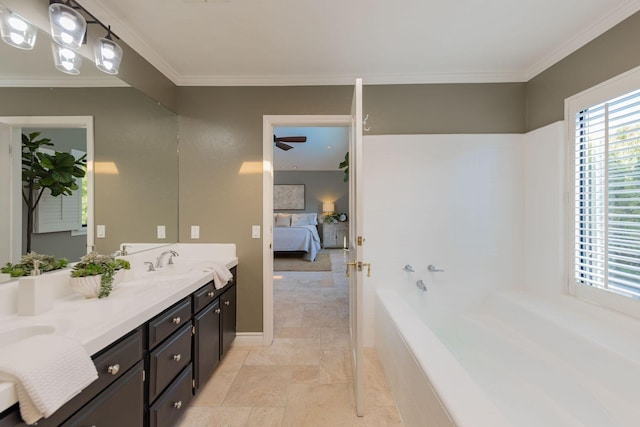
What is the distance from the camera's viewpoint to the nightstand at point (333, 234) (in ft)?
26.8

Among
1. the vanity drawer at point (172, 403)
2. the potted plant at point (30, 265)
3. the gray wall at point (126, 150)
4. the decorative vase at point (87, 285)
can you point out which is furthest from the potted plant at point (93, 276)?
the vanity drawer at point (172, 403)

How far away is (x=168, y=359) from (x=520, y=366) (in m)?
2.24

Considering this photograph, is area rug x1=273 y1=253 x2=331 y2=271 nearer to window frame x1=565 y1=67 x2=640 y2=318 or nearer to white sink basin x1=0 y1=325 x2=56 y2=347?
window frame x1=565 y1=67 x2=640 y2=318

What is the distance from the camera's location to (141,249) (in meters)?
2.09

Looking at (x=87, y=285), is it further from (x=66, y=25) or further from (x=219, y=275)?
(x=66, y=25)

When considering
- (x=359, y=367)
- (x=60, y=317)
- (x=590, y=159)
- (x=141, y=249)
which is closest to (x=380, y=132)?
(x=590, y=159)

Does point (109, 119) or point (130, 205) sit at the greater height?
point (109, 119)

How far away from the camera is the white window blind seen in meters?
1.64

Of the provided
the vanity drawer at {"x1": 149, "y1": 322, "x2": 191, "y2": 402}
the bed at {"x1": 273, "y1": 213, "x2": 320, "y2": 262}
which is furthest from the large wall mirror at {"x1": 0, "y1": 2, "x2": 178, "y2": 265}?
the bed at {"x1": 273, "y1": 213, "x2": 320, "y2": 262}

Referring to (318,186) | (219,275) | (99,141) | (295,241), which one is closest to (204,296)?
(219,275)

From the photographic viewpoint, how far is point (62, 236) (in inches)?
58.4

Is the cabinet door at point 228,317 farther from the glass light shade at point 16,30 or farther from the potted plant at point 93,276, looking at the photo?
the glass light shade at point 16,30

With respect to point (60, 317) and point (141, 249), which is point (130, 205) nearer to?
point (141, 249)

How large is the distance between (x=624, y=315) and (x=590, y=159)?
1059mm
